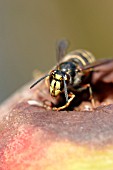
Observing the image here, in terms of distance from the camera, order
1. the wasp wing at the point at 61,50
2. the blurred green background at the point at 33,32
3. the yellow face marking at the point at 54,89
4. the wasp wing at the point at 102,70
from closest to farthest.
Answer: the yellow face marking at the point at 54,89
the wasp wing at the point at 102,70
the wasp wing at the point at 61,50
the blurred green background at the point at 33,32

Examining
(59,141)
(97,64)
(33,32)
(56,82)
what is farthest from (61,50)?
(33,32)

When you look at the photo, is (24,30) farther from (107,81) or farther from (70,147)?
(70,147)

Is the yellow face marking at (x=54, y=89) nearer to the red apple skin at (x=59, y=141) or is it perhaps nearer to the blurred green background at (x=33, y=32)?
the red apple skin at (x=59, y=141)

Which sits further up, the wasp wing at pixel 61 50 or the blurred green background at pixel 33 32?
the blurred green background at pixel 33 32

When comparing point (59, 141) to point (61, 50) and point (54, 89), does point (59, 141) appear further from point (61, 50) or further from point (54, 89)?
point (61, 50)

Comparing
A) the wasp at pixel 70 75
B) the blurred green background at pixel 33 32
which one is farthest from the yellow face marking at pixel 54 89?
the blurred green background at pixel 33 32

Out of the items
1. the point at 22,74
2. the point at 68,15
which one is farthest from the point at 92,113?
the point at 22,74
